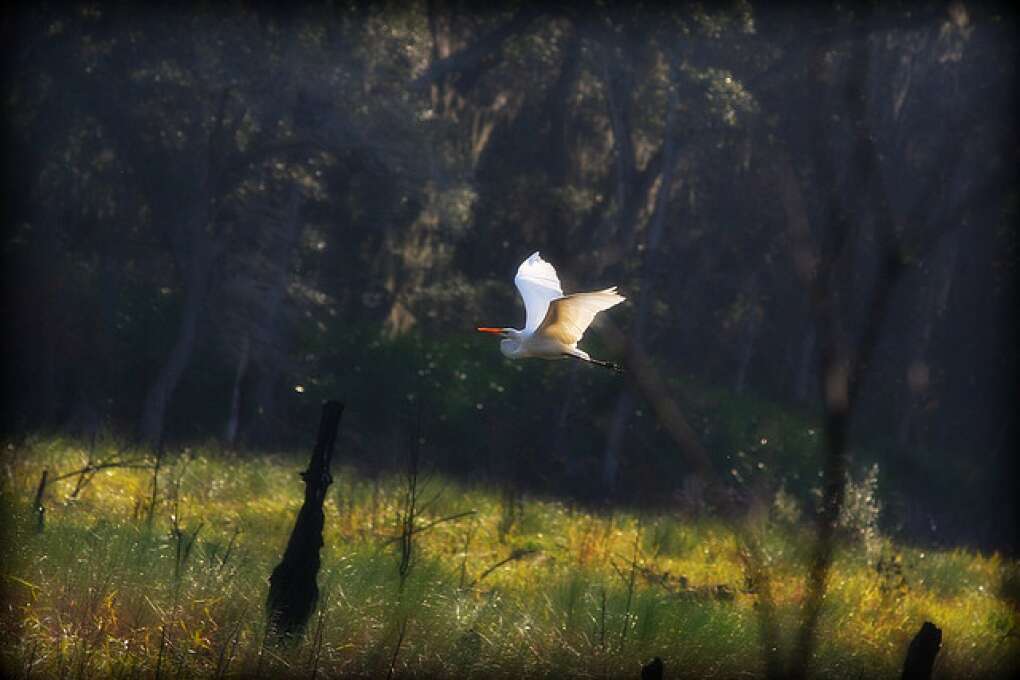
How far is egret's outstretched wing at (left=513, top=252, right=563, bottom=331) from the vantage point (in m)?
7.40

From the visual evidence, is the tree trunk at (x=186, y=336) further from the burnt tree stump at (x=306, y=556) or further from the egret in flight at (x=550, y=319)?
the burnt tree stump at (x=306, y=556)

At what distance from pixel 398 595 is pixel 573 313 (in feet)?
6.44

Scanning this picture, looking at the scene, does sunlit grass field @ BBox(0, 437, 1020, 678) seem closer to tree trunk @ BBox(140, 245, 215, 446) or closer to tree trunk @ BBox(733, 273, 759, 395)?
tree trunk @ BBox(140, 245, 215, 446)

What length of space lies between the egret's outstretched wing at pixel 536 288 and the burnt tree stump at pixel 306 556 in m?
1.14

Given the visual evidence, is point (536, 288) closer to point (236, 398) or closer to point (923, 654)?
point (923, 654)

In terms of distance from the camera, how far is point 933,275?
2861 cm

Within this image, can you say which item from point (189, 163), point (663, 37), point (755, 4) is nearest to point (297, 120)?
point (189, 163)

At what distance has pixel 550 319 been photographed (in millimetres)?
6551

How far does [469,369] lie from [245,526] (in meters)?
12.8

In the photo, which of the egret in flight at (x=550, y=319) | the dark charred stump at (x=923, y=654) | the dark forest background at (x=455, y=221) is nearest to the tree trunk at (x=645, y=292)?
the dark forest background at (x=455, y=221)

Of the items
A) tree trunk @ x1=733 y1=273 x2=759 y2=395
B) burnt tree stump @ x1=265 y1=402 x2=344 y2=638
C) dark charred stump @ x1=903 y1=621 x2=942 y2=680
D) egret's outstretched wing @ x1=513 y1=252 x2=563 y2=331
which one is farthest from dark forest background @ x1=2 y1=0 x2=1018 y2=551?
dark charred stump @ x1=903 y1=621 x2=942 y2=680

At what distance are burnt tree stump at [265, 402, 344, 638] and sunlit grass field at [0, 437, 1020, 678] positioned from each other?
92 mm

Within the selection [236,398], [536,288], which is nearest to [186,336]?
[236,398]

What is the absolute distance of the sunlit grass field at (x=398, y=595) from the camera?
645 centimetres
